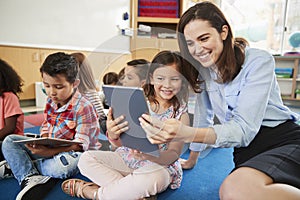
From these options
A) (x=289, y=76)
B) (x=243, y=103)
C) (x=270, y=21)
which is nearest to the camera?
(x=243, y=103)

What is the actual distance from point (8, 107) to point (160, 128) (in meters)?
0.80

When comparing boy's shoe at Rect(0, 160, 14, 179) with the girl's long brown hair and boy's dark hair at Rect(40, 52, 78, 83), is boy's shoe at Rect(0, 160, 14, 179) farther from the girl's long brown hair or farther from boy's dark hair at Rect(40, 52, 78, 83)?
the girl's long brown hair

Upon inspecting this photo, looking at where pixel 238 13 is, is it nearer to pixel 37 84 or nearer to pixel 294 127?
pixel 37 84

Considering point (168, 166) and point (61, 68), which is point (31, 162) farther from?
point (168, 166)

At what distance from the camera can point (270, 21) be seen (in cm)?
331

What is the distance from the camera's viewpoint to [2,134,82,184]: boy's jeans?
0.91 meters

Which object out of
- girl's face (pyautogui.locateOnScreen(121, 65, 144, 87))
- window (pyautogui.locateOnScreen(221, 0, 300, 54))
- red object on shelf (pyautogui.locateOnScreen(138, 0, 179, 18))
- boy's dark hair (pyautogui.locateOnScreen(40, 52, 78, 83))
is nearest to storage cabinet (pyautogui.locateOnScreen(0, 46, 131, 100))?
red object on shelf (pyautogui.locateOnScreen(138, 0, 179, 18))

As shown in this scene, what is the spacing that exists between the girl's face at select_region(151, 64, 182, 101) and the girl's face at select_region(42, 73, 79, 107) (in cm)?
45

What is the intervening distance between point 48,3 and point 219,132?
218 cm

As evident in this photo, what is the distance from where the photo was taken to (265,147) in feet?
2.46

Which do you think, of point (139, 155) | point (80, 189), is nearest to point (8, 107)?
point (80, 189)

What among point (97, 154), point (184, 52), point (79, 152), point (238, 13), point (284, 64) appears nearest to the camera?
point (184, 52)

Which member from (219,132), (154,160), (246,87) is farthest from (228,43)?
(154,160)

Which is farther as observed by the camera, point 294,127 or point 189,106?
point 294,127
